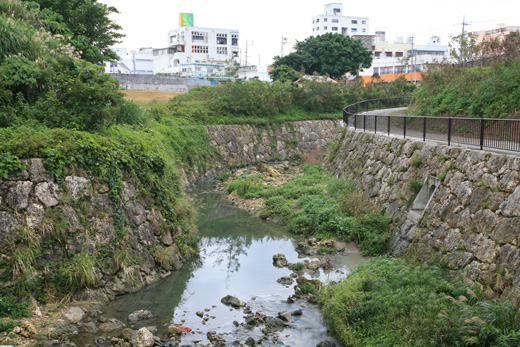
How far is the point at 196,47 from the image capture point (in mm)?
81500

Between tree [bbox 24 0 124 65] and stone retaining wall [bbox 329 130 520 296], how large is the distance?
583 inches

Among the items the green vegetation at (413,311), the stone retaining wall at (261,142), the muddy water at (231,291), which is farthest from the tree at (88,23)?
the green vegetation at (413,311)

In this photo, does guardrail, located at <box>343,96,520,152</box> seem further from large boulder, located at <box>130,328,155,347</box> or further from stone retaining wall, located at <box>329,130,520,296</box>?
large boulder, located at <box>130,328,155,347</box>

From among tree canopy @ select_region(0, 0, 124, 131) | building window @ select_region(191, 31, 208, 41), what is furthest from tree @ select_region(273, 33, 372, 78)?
tree canopy @ select_region(0, 0, 124, 131)

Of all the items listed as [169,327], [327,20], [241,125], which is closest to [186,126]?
[241,125]

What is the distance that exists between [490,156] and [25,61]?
12173 mm

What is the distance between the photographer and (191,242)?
1359 cm

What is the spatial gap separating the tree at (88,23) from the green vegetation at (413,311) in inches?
655

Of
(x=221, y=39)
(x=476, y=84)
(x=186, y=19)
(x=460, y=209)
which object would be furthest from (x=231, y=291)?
(x=186, y=19)

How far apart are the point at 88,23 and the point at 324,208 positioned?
54.7 ft

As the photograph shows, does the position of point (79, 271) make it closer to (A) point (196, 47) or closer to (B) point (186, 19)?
(A) point (196, 47)

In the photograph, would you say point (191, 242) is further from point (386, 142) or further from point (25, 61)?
point (386, 142)

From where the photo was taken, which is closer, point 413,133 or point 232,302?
point 232,302

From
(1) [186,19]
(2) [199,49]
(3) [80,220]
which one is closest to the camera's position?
(3) [80,220]
